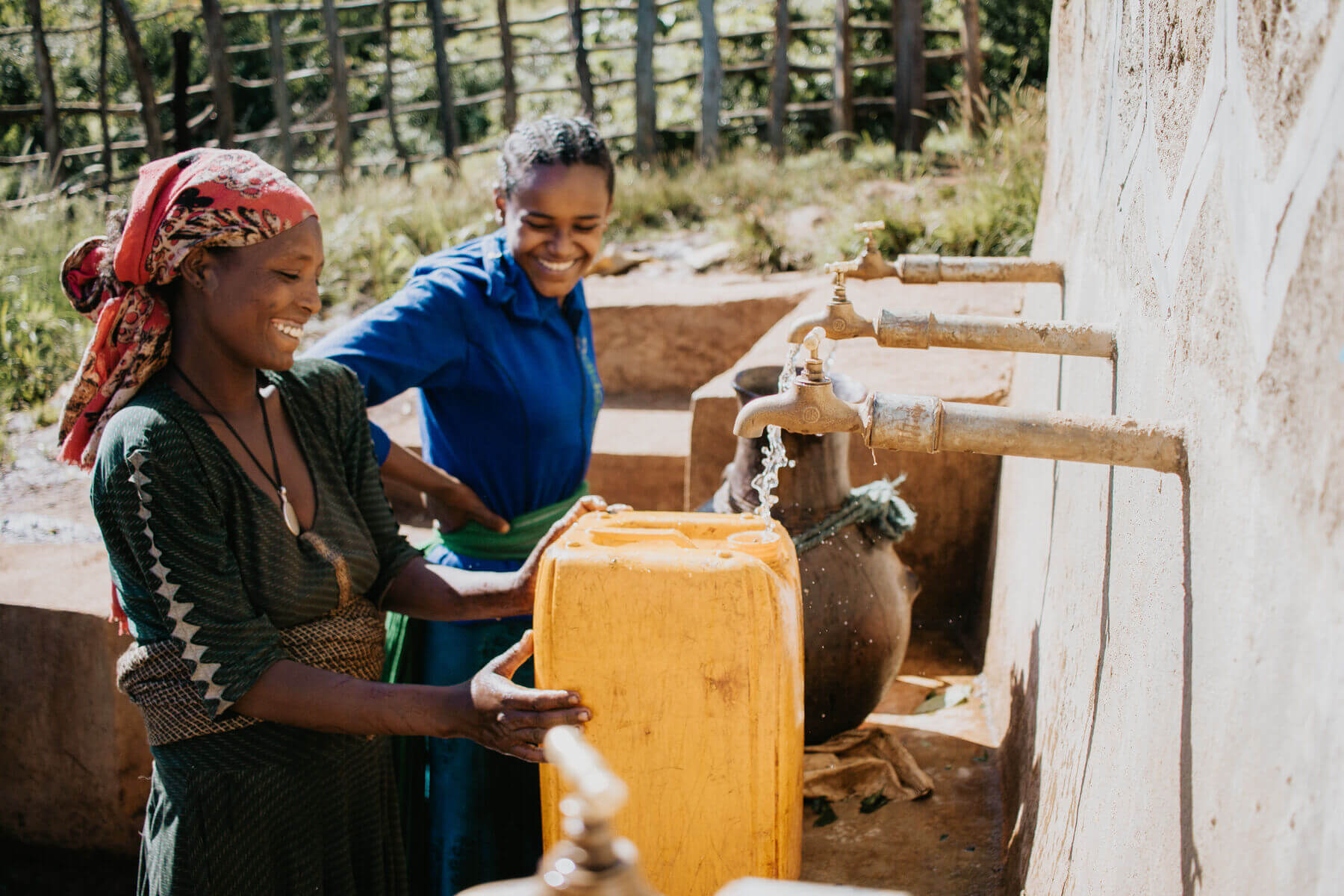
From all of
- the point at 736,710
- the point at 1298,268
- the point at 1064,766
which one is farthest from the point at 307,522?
the point at 1298,268

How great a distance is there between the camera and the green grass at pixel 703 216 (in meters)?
5.64

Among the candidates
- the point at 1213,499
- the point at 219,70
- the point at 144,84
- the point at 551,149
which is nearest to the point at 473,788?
the point at 551,149

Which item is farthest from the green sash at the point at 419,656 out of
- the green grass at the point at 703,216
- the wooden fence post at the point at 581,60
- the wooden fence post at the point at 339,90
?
the wooden fence post at the point at 581,60

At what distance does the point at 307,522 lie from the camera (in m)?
1.91

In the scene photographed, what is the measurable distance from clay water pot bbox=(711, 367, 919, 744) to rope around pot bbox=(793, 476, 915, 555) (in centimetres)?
2

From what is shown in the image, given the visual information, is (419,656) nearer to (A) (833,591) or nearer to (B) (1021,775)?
(A) (833,591)

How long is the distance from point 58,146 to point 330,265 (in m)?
5.06

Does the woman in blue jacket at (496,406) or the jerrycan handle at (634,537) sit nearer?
the jerrycan handle at (634,537)

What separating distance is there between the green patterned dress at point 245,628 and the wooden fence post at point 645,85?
830 centimetres

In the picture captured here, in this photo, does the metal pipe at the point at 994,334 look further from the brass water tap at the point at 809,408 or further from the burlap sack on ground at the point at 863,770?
the burlap sack on ground at the point at 863,770

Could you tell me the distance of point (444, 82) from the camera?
10.9m

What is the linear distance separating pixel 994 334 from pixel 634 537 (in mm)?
651

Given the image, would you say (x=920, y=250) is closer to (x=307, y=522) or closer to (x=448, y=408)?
(x=448, y=408)

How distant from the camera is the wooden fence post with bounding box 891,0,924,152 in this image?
9.53 metres
